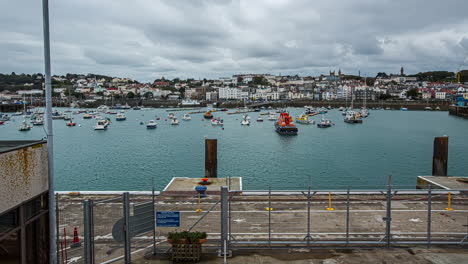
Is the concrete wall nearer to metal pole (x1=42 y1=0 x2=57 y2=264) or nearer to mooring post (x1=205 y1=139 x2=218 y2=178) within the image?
metal pole (x1=42 y1=0 x2=57 y2=264)

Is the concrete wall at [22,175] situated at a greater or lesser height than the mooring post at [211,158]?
greater

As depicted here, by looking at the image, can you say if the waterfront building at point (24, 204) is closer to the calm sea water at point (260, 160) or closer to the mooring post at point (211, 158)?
the mooring post at point (211, 158)

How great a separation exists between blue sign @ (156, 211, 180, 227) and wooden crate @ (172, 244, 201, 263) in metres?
0.54

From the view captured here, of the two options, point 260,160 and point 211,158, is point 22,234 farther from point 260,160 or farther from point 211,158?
point 260,160

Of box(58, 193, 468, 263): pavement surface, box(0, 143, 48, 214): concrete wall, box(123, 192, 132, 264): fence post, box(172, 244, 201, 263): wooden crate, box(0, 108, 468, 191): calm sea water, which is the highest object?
box(0, 143, 48, 214): concrete wall

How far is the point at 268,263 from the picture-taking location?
28.4 ft

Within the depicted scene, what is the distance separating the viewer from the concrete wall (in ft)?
19.5

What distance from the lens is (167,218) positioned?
8.95m

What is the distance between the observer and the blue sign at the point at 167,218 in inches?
351

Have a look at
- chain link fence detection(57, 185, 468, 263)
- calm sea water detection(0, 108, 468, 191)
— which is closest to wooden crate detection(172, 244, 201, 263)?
chain link fence detection(57, 185, 468, 263)

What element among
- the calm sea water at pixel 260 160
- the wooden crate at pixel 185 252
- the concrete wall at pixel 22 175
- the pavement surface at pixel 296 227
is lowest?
the calm sea water at pixel 260 160

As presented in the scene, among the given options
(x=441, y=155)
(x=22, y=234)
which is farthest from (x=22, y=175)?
(x=441, y=155)

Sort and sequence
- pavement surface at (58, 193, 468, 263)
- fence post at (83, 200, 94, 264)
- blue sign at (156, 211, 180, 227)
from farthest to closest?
pavement surface at (58, 193, 468, 263), blue sign at (156, 211, 180, 227), fence post at (83, 200, 94, 264)

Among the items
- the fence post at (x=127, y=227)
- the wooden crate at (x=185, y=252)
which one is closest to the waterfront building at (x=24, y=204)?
the fence post at (x=127, y=227)
